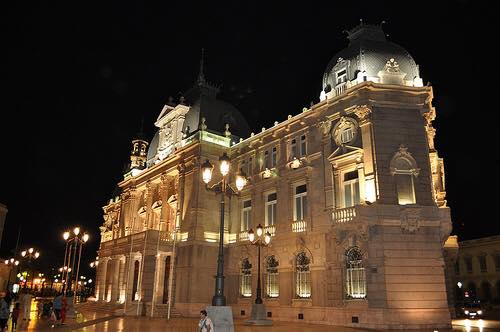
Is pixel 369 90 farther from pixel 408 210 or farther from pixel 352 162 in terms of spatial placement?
pixel 408 210

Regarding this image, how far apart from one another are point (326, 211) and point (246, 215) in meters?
9.66

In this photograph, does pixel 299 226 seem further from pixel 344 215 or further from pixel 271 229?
pixel 344 215

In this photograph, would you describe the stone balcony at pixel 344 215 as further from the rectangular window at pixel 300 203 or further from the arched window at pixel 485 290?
the arched window at pixel 485 290

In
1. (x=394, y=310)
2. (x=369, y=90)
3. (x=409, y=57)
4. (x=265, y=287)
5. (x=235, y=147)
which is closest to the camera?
(x=394, y=310)

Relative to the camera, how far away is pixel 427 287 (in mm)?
22875

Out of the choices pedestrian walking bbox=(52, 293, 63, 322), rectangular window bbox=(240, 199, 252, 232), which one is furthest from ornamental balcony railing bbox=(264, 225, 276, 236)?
pedestrian walking bbox=(52, 293, 63, 322)

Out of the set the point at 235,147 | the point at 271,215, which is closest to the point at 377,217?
the point at 271,215

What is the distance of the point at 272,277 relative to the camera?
100ft

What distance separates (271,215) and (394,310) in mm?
12546

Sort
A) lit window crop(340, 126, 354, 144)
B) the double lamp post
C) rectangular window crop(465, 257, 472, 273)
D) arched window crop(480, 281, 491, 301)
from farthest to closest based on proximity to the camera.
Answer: rectangular window crop(465, 257, 472, 273) → arched window crop(480, 281, 491, 301) → lit window crop(340, 126, 354, 144) → the double lamp post

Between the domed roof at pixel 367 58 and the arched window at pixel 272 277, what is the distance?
43.5 feet

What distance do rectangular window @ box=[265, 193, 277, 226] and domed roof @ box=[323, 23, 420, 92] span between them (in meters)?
9.33

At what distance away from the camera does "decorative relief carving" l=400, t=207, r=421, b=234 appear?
23484 mm

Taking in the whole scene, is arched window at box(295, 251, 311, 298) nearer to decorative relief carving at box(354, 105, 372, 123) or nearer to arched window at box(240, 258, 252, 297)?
arched window at box(240, 258, 252, 297)
